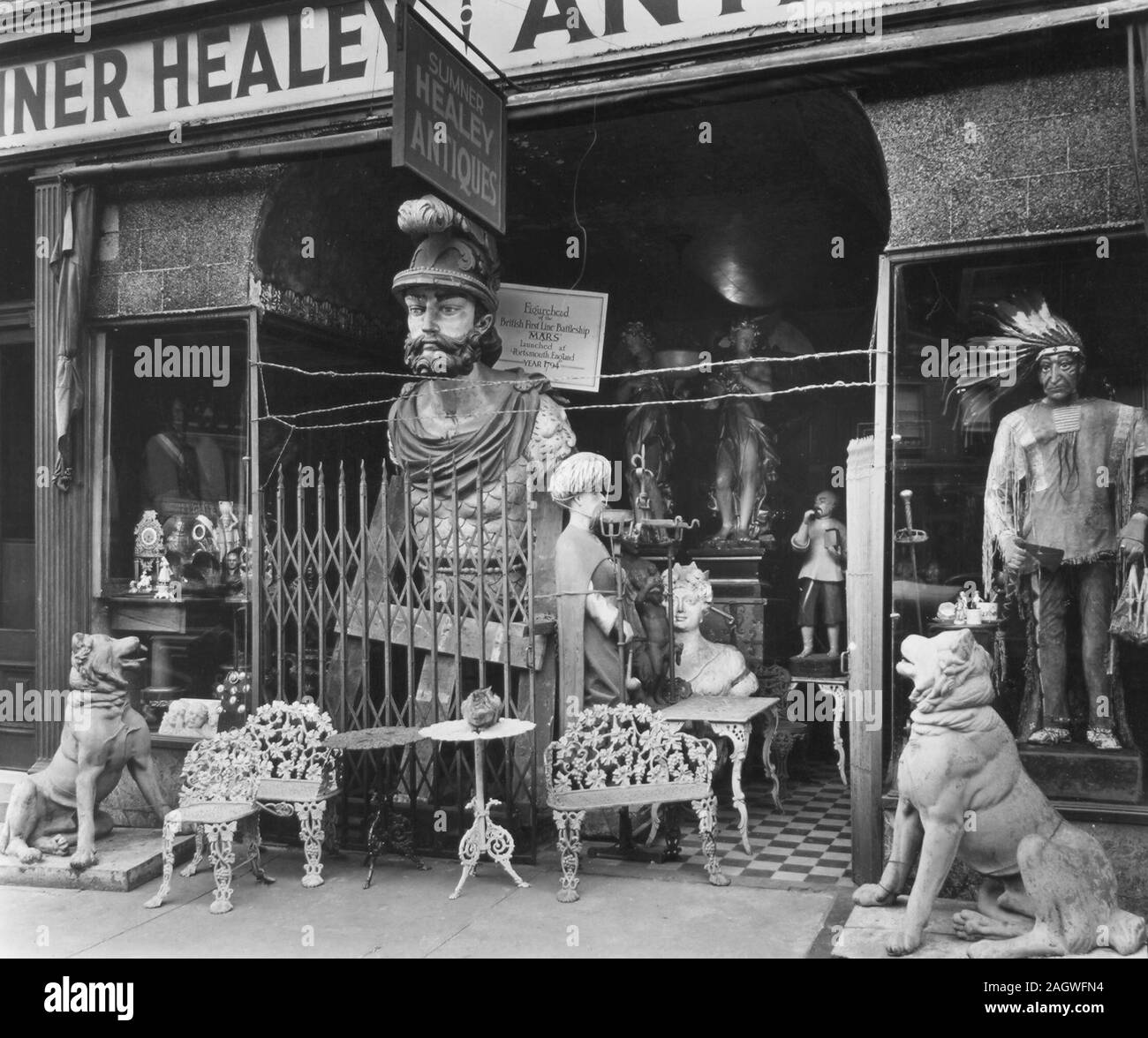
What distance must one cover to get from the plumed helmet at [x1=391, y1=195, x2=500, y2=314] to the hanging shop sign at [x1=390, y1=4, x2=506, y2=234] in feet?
2.98

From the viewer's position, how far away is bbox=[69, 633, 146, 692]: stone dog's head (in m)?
6.64

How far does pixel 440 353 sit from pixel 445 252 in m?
0.74

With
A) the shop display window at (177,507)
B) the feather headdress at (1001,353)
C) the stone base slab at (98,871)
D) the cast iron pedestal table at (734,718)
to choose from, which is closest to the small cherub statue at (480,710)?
the cast iron pedestal table at (734,718)

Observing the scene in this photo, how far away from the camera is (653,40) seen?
22.2 feet

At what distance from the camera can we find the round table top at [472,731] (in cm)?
613

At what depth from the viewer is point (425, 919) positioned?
5.78 meters

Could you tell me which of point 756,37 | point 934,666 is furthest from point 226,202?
point 934,666

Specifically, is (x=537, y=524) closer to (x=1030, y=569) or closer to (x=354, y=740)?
(x=354, y=740)

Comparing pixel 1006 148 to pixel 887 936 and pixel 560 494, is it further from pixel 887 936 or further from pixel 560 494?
pixel 887 936

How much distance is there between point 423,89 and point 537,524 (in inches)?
123

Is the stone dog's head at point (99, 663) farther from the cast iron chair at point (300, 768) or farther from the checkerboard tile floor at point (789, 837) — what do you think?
the checkerboard tile floor at point (789, 837)

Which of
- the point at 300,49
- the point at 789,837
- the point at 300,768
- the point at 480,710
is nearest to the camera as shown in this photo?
the point at 480,710

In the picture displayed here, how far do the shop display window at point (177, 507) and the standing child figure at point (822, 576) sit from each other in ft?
15.2

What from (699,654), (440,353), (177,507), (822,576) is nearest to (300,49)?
(440,353)
